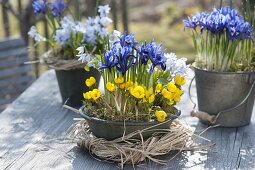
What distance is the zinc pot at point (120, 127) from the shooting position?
168 cm

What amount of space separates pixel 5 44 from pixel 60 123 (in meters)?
1.40

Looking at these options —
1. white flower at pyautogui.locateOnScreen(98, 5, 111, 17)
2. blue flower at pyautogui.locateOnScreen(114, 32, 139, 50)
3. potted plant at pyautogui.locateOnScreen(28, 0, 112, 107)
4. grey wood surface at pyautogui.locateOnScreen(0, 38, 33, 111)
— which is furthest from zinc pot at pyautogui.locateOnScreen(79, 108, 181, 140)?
grey wood surface at pyautogui.locateOnScreen(0, 38, 33, 111)

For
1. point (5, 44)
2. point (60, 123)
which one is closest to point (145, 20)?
point (5, 44)

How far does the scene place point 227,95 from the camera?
2012 mm

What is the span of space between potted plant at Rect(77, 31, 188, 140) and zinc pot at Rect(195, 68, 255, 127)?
0.28m

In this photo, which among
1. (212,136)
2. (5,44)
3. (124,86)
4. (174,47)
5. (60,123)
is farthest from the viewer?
(174,47)

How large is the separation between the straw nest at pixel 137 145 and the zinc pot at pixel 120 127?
15mm

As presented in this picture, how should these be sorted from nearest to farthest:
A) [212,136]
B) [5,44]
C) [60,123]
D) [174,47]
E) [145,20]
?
[212,136], [60,123], [5,44], [174,47], [145,20]

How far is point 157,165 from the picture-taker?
1695 mm

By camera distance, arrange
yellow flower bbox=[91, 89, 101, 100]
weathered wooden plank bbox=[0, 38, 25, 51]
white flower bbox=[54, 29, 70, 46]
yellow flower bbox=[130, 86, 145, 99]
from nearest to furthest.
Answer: yellow flower bbox=[130, 86, 145, 99], yellow flower bbox=[91, 89, 101, 100], white flower bbox=[54, 29, 70, 46], weathered wooden plank bbox=[0, 38, 25, 51]

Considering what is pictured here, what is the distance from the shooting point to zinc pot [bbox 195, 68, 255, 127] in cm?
198

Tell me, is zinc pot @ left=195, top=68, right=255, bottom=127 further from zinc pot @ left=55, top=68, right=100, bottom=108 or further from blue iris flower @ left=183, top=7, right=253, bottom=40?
zinc pot @ left=55, top=68, right=100, bottom=108

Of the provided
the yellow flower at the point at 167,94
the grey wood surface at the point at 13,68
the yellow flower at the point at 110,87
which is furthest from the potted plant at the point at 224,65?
the grey wood surface at the point at 13,68

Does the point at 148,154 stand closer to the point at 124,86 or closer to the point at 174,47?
the point at 124,86
